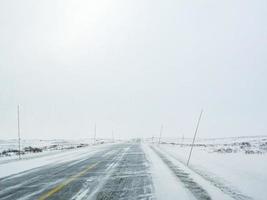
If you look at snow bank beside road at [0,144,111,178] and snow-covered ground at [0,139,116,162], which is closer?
snow bank beside road at [0,144,111,178]

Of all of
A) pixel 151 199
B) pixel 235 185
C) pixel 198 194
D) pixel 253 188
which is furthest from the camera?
pixel 235 185

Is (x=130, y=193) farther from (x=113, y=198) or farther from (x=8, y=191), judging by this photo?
(x=8, y=191)

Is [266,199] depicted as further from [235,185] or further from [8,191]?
[8,191]

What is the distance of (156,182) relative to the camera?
11.7 meters

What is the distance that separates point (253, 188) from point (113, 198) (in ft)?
15.9

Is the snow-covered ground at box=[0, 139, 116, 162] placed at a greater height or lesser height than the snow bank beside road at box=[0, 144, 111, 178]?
lesser

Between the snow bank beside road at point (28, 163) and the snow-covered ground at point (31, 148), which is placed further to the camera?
the snow-covered ground at point (31, 148)

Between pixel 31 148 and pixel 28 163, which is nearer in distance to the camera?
pixel 28 163

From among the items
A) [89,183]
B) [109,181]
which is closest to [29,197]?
[89,183]

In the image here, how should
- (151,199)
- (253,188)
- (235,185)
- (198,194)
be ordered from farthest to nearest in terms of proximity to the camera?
(235,185) < (253,188) < (198,194) < (151,199)

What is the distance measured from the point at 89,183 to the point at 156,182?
2.38 meters

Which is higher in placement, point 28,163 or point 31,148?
point 28,163

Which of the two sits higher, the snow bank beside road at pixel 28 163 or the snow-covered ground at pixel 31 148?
the snow bank beside road at pixel 28 163

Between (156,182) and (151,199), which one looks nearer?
(151,199)
